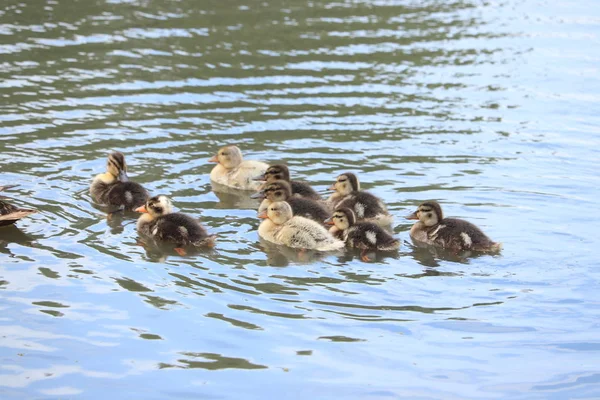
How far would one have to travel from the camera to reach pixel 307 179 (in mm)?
9109

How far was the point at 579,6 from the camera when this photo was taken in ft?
51.0

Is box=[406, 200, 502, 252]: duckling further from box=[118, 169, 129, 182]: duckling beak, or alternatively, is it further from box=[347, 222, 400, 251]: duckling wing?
box=[118, 169, 129, 182]: duckling beak

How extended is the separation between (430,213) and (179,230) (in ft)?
5.95

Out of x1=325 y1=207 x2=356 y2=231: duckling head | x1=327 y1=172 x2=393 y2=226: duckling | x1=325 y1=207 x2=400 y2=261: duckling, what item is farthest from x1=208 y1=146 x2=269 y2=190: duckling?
x1=325 y1=207 x2=400 y2=261: duckling

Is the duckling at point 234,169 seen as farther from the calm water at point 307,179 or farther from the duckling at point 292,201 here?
the duckling at point 292,201

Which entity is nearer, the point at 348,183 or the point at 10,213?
the point at 10,213

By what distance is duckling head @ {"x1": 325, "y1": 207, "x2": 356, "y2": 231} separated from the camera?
7.64m

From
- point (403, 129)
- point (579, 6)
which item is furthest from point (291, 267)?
point (579, 6)

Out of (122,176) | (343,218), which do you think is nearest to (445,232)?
(343,218)

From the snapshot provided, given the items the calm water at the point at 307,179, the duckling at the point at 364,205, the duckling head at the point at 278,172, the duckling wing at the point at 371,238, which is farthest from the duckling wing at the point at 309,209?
the duckling wing at the point at 371,238

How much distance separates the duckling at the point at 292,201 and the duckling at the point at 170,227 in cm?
87

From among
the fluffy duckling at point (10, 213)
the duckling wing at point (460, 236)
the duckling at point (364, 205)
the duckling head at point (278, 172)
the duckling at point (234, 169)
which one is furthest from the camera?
the duckling at point (234, 169)

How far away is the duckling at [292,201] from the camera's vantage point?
8.10 m

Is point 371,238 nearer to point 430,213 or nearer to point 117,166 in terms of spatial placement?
point 430,213
